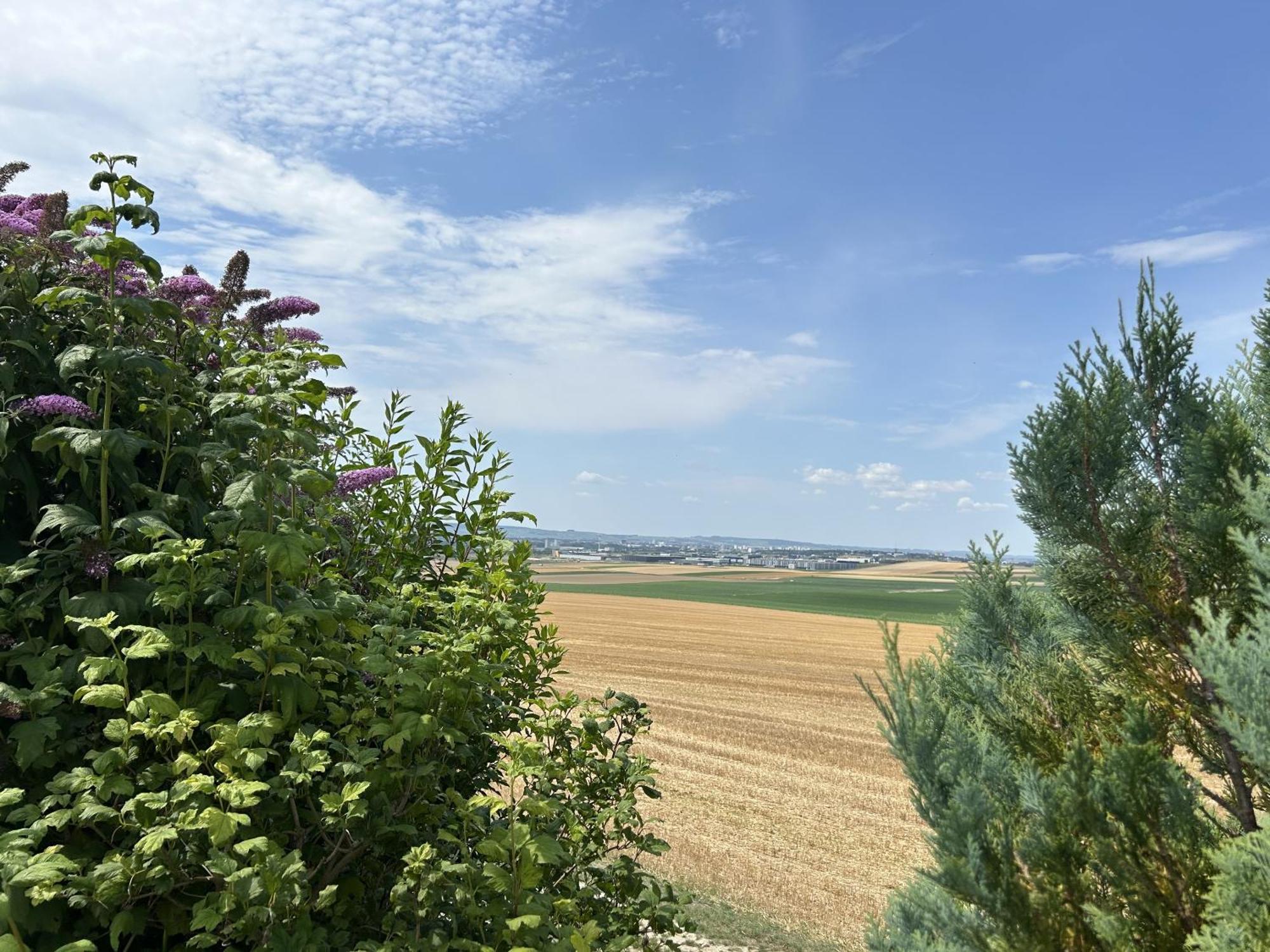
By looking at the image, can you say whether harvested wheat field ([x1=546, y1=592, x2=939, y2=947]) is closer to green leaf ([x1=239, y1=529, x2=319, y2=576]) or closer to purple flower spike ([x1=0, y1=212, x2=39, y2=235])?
green leaf ([x1=239, y1=529, x2=319, y2=576])

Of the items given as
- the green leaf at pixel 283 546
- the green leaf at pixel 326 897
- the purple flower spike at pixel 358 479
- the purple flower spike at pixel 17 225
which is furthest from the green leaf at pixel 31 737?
the purple flower spike at pixel 17 225

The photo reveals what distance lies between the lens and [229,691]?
2600mm

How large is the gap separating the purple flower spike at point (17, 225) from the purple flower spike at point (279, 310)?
0.89 m

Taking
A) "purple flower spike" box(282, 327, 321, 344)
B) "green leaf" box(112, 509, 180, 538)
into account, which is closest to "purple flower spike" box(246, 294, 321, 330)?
"purple flower spike" box(282, 327, 321, 344)

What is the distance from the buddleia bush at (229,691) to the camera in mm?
2176

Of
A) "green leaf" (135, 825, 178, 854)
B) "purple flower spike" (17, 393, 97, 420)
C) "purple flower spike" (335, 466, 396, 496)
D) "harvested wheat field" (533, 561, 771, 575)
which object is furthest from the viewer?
"harvested wheat field" (533, 561, 771, 575)

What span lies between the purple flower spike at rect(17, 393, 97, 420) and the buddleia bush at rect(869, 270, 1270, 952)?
8.90ft

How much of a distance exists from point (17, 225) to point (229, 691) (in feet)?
6.79

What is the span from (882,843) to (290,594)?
380 inches

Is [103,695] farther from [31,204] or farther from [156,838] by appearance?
[31,204]

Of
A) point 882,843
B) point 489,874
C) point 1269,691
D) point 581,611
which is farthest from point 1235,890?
point 581,611

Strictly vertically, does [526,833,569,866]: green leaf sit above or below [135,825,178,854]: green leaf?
below

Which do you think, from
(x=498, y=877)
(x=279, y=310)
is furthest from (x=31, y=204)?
(x=498, y=877)

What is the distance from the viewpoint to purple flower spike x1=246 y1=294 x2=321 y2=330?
3.76 meters
